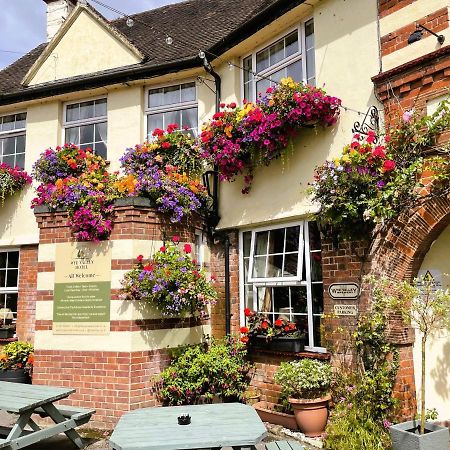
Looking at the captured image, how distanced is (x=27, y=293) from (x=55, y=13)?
7.40 metres

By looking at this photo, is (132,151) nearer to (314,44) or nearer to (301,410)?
(314,44)

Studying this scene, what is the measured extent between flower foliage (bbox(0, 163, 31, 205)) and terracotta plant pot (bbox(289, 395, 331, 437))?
22.5 feet

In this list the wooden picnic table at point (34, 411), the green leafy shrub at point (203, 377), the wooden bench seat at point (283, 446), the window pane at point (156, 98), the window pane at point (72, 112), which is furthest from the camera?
the window pane at point (72, 112)

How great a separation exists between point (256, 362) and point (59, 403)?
304 centimetres

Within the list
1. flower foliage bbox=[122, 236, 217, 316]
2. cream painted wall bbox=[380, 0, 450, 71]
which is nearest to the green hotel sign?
flower foliage bbox=[122, 236, 217, 316]

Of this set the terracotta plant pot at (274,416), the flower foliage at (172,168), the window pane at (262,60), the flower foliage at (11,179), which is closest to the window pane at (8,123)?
the flower foliage at (11,179)

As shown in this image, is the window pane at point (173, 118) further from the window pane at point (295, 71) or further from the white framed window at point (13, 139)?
the white framed window at point (13, 139)

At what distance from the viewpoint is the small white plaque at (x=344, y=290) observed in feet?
19.7

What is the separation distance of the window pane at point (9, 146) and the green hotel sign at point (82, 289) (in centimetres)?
386

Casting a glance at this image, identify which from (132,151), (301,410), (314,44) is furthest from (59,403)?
(314,44)

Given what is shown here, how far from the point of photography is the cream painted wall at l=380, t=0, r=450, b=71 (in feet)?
18.4

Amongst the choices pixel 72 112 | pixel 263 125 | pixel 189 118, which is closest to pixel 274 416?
pixel 263 125

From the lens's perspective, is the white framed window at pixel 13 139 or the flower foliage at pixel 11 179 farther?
the white framed window at pixel 13 139

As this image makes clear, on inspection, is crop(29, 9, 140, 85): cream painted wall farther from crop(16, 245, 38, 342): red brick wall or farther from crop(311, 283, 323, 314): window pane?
Answer: crop(311, 283, 323, 314): window pane
